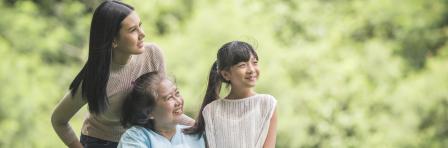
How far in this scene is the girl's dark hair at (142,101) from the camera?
7.47ft

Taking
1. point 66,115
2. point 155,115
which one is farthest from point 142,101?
point 66,115

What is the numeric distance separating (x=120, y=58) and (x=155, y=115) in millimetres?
215

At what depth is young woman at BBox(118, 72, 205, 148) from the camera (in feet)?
7.38

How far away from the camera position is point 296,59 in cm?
995

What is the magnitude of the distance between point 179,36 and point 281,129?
1.49 m

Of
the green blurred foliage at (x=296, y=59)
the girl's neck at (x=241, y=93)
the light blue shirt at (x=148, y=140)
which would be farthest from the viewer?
the green blurred foliage at (x=296, y=59)

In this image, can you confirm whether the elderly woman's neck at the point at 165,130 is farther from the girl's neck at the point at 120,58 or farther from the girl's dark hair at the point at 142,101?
the girl's neck at the point at 120,58

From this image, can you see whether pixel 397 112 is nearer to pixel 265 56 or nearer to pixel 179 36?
pixel 265 56

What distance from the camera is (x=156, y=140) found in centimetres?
225

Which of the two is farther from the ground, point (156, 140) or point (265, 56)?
point (265, 56)

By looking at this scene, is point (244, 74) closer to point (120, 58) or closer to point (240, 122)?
point (240, 122)

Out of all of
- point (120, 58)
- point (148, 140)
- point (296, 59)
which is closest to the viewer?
point (148, 140)

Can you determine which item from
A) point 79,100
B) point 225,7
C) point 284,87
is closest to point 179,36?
point 225,7

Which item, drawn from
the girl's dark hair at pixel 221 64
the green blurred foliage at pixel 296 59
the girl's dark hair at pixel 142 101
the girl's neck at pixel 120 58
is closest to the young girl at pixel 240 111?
the girl's dark hair at pixel 221 64
